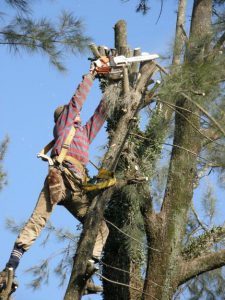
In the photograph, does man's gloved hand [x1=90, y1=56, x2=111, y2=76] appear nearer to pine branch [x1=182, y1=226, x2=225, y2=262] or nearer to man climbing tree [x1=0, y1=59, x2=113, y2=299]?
man climbing tree [x1=0, y1=59, x2=113, y2=299]

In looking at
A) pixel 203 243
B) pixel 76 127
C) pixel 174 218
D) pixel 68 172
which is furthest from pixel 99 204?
pixel 203 243

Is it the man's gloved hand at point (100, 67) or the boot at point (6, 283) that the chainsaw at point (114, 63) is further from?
the boot at point (6, 283)

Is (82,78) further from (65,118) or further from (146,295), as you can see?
(146,295)

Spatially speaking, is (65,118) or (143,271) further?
(143,271)

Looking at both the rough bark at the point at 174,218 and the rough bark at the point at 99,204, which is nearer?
the rough bark at the point at 99,204

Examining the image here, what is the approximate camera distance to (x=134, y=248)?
5848 mm

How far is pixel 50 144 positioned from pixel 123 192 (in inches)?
31.5

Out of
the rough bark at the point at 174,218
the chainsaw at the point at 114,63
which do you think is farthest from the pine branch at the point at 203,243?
the chainsaw at the point at 114,63

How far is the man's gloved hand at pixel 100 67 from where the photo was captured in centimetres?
510

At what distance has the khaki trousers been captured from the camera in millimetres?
4781

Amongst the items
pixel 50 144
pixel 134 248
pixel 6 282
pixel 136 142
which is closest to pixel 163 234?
pixel 134 248

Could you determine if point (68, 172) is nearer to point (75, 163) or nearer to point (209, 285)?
point (75, 163)

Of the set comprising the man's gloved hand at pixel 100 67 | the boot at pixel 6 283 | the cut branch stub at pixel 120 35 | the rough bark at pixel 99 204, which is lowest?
the boot at pixel 6 283

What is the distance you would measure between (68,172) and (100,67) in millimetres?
687
